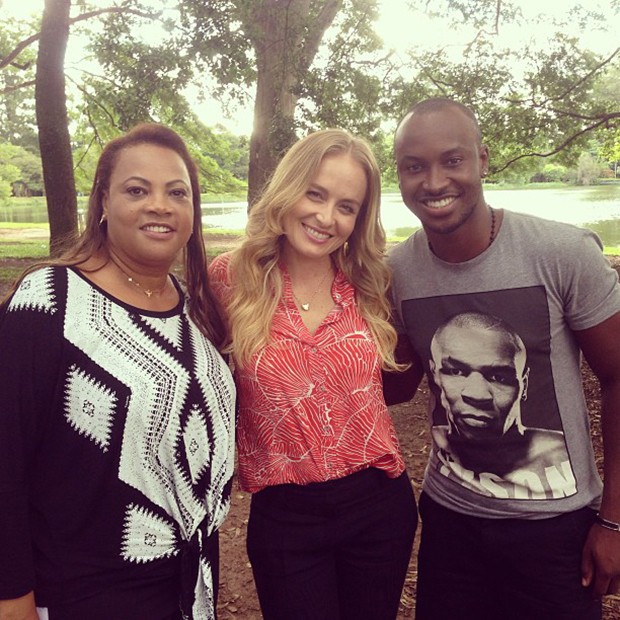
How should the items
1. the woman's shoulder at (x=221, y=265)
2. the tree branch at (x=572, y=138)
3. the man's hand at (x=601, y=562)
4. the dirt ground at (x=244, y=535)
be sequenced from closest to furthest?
the man's hand at (x=601, y=562) → the woman's shoulder at (x=221, y=265) → the dirt ground at (x=244, y=535) → the tree branch at (x=572, y=138)

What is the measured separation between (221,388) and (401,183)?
115 cm

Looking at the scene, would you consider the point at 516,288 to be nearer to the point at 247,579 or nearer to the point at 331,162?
the point at 331,162

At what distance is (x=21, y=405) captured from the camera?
72.4 inches

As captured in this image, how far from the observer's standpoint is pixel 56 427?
1931mm

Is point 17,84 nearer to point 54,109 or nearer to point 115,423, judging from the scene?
point 54,109

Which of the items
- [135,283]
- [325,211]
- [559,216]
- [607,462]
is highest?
[325,211]

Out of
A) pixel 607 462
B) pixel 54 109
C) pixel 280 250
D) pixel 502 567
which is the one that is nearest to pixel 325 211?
pixel 280 250

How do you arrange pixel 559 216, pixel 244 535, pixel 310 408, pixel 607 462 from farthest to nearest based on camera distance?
pixel 559 216
pixel 244 535
pixel 310 408
pixel 607 462

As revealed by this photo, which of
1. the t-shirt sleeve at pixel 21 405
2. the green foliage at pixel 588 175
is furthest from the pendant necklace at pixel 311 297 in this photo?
the green foliage at pixel 588 175

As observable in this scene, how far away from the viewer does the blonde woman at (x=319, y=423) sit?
2457mm

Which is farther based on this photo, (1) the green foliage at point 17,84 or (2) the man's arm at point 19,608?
(1) the green foliage at point 17,84

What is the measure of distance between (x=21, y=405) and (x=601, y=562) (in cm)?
207

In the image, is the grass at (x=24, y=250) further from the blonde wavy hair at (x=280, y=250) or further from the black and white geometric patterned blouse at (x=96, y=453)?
the black and white geometric patterned blouse at (x=96, y=453)

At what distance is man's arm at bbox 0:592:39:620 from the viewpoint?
6.15 ft
